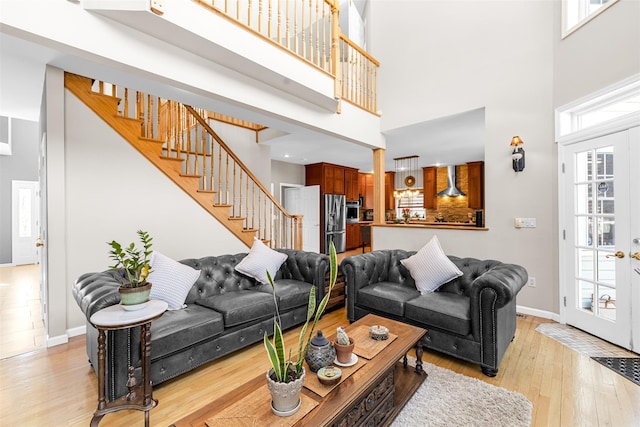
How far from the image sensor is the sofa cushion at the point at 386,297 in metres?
2.66

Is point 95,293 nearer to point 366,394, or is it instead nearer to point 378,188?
point 366,394

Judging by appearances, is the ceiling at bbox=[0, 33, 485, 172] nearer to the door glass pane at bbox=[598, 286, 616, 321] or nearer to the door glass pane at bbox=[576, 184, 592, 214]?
the door glass pane at bbox=[576, 184, 592, 214]

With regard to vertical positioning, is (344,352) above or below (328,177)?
below

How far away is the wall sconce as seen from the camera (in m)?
3.49

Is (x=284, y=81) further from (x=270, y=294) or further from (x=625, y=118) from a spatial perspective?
(x=625, y=118)

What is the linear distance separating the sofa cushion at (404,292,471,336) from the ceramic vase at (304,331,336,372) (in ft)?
4.18

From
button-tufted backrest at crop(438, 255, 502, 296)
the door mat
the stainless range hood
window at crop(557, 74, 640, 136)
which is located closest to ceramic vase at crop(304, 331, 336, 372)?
button-tufted backrest at crop(438, 255, 502, 296)

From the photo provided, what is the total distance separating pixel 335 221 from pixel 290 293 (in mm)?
4911

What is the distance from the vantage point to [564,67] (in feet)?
10.4

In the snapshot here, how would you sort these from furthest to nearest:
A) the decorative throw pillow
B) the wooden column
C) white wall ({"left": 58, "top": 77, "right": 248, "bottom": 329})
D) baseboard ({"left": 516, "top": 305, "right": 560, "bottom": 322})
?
the wooden column, baseboard ({"left": 516, "top": 305, "right": 560, "bottom": 322}), the decorative throw pillow, white wall ({"left": 58, "top": 77, "right": 248, "bottom": 329})

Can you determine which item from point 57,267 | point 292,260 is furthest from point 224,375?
point 57,267

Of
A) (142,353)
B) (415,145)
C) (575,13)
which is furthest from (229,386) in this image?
(415,145)

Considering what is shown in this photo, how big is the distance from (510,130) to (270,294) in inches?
140

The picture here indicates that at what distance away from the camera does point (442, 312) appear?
236 cm
